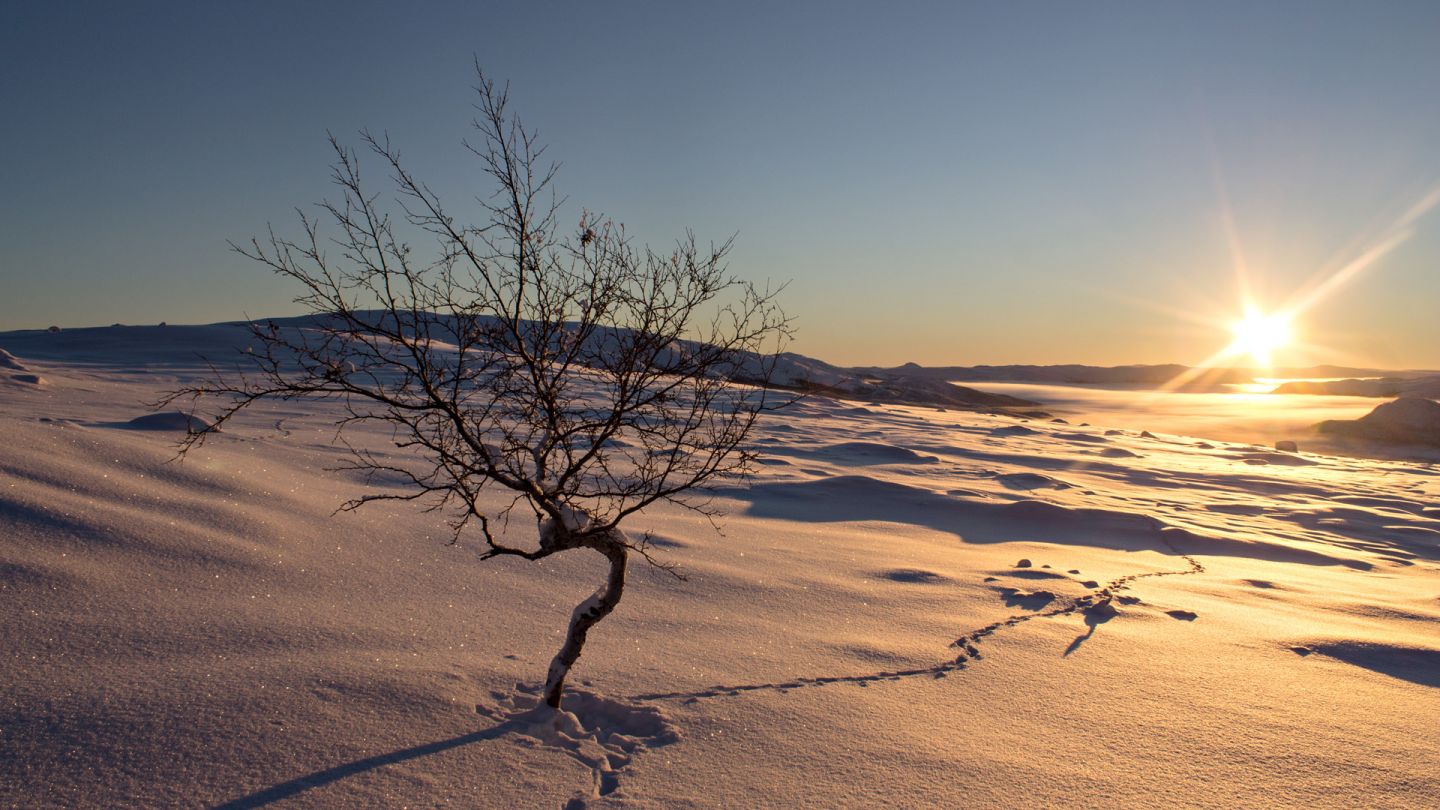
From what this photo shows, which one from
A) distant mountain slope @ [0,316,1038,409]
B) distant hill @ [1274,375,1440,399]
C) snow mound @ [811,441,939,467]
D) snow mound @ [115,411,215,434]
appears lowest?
snow mound @ [811,441,939,467]

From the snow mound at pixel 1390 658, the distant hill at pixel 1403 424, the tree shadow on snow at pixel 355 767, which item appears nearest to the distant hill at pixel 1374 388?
the distant hill at pixel 1403 424

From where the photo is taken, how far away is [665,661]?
312 cm

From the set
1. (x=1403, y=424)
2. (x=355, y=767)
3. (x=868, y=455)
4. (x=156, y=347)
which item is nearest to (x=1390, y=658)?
(x=355, y=767)

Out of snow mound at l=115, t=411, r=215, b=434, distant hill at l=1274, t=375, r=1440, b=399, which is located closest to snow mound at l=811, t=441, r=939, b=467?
snow mound at l=115, t=411, r=215, b=434

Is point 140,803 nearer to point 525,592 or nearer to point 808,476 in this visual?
point 525,592

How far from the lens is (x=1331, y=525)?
7625 mm

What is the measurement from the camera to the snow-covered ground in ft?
7.32

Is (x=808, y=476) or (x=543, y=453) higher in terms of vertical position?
(x=543, y=453)

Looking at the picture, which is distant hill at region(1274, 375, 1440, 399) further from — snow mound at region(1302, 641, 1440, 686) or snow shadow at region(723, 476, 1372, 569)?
snow mound at region(1302, 641, 1440, 686)

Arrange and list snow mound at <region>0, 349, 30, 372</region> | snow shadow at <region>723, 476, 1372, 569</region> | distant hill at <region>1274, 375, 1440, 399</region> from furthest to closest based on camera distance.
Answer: distant hill at <region>1274, 375, 1440, 399</region> → snow mound at <region>0, 349, 30, 372</region> → snow shadow at <region>723, 476, 1372, 569</region>

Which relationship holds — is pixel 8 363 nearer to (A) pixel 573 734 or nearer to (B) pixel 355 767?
(B) pixel 355 767

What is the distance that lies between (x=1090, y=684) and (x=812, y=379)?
20.5 meters

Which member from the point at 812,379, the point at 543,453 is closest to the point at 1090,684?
the point at 543,453

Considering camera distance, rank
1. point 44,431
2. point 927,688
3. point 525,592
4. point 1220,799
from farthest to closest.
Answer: point 44,431 → point 525,592 → point 927,688 → point 1220,799
